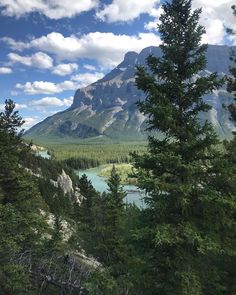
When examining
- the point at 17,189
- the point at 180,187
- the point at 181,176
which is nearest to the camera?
the point at 180,187

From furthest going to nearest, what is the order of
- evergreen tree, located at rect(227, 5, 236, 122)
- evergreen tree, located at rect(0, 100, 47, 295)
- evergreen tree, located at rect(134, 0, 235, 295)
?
evergreen tree, located at rect(0, 100, 47, 295)
evergreen tree, located at rect(227, 5, 236, 122)
evergreen tree, located at rect(134, 0, 235, 295)

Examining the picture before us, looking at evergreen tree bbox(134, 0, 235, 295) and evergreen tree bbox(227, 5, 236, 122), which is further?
evergreen tree bbox(227, 5, 236, 122)

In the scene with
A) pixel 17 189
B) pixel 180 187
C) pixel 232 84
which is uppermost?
pixel 232 84

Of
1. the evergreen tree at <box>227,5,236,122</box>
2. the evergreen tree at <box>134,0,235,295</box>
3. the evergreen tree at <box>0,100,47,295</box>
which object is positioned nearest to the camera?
the evergreen tree at <box>134,0,235,295</box>

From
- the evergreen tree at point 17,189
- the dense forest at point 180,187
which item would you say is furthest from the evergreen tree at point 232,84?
the evergreen tree at point 17,189

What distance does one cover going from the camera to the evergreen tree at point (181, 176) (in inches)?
611

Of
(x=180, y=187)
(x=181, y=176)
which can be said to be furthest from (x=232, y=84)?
(x=180, y=187)

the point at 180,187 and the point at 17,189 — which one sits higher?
the point at 180,187

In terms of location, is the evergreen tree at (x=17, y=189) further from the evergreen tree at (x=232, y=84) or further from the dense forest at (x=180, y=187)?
the evergreen tree at (x=232, y=84)

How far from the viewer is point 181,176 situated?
54.6 feet

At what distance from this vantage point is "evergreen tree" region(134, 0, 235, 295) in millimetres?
15508

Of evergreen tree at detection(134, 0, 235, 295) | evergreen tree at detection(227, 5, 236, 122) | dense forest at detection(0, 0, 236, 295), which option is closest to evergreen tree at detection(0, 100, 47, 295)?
dense forest at detection(0, 0, 236, 295)

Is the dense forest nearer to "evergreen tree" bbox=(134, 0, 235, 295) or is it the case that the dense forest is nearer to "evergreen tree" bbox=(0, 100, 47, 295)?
"evergreen tree" bbox=(134, 0, 235, 295)

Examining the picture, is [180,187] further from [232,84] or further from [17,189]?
[17,189]
